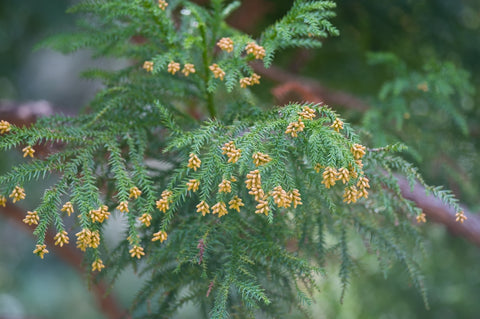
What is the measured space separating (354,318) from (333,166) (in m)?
2.44

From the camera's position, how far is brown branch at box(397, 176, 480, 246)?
168 cm

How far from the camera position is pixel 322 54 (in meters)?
2.97

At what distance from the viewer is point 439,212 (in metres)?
1.83

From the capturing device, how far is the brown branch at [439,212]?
1685mm

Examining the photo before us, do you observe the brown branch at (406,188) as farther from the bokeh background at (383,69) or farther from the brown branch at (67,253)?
the brown branch at (67,253)

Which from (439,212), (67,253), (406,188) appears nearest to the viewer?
(406,188)

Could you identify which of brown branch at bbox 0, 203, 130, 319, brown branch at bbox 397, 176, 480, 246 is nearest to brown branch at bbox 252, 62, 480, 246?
brown branch at bbox 397, 176, 480, 246

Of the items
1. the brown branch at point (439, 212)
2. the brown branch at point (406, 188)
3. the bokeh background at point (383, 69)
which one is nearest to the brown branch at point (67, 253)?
the bokeh background at point (383, 69)

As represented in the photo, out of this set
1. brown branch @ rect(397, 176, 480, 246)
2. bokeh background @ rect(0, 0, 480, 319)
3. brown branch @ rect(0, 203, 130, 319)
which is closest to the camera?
brown branch @ rect(397, 176, 480, 246)

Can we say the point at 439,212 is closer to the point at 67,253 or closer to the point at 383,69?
the point at 383,69

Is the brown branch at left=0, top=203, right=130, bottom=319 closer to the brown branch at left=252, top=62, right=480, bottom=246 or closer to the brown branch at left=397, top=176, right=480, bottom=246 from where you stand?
the brown branch at left=252, top=62, right=480, bottom=246

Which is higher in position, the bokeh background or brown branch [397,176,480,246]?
the bokeh background

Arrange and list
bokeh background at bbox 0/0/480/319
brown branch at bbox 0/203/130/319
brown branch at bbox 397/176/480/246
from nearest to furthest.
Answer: brown branch at bbox 397/176/480/246 < bokeh background at bbox 0/0/480/319 < brown branch at bbox 0/203/130/319

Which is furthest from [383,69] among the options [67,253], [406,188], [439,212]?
[67,253]
